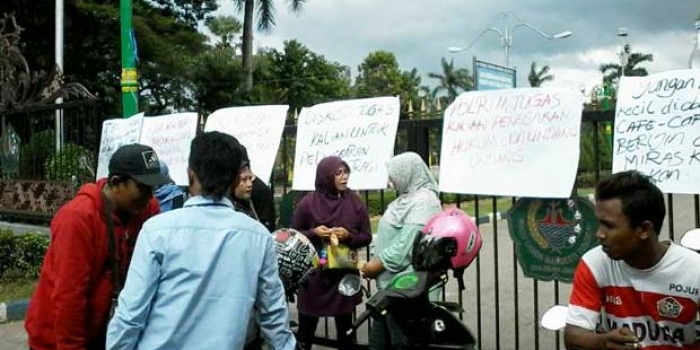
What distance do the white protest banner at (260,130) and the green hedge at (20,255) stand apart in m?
4.26

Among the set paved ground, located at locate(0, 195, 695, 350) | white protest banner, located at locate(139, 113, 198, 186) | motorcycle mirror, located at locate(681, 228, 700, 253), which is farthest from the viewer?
white protest banner, located at locate(139, 113, 198, 186)

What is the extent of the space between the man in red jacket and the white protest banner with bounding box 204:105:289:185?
2.03 m

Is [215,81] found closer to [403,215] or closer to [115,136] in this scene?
[115,136]

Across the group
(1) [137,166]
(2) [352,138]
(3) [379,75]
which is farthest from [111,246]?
(3) [379,75]

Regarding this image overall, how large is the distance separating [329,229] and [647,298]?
8.22 ft

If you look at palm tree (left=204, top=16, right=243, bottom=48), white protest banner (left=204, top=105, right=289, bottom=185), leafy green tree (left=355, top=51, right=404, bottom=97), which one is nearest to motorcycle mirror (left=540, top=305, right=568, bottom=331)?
white protest banner (left=204, top=105, right=289, bottom=185)

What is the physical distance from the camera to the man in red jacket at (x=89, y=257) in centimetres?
258

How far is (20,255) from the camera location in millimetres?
8312

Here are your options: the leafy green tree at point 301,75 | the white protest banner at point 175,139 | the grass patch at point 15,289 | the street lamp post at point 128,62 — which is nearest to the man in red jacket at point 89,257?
the white protest banner at point 175,139

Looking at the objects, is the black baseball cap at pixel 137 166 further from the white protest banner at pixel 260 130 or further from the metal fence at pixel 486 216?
the white protest banner at pixel 260 130

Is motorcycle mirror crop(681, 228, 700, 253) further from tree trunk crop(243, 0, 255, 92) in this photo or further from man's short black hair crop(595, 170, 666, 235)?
tree trunk crop(243, 0, 255, 92)

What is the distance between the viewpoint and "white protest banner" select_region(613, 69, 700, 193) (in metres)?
3.00

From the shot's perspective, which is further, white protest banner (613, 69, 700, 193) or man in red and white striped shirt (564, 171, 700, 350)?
white protest banner (613, 69, 700, 193)

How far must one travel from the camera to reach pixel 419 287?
3.01 metres
